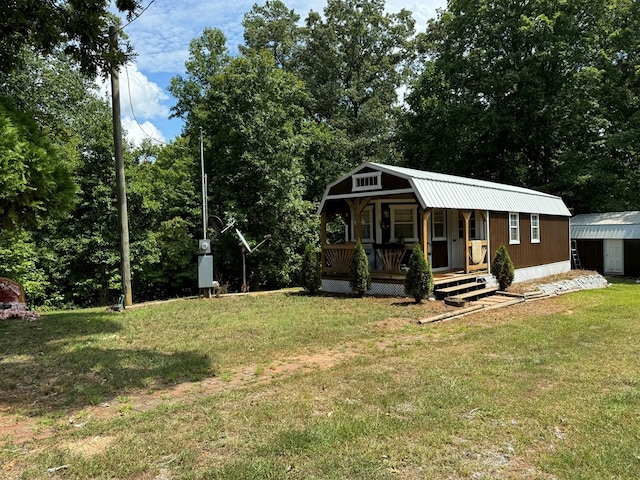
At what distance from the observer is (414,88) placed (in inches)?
1064

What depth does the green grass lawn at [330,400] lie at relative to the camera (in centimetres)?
312

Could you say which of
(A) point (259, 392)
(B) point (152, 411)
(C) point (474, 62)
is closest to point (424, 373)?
(A) point (259, 392)

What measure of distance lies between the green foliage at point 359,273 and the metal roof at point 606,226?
542 inches

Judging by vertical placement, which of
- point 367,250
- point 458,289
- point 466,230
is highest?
point 466,230

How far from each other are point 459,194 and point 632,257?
471 inches

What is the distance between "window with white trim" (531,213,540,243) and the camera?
15962 mm

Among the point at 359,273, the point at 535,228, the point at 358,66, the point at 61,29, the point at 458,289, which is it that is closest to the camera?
the point at 61,29

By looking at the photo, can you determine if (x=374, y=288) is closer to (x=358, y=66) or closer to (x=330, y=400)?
(x=330, y=400)

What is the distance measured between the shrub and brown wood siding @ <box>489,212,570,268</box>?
560 centimetres

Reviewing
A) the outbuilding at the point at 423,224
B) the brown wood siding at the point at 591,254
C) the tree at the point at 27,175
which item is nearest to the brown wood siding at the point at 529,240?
the outbuilding at the point at 423,224

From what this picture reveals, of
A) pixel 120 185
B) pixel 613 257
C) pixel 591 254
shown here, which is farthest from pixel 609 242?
pixel 120 185

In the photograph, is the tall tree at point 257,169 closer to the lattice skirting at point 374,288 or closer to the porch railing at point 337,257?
the porch railing at point 337,257

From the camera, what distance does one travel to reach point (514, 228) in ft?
48.9

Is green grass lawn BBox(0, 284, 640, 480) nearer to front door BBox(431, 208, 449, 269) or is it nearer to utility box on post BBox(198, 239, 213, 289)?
utility box on post BBox(198, 239, 213, 289)
